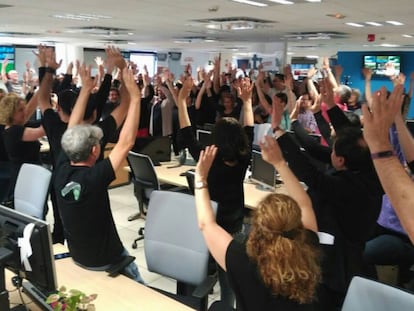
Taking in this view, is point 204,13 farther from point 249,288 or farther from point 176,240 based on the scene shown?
point 249,288

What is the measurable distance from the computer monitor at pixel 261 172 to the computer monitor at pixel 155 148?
4.37ft

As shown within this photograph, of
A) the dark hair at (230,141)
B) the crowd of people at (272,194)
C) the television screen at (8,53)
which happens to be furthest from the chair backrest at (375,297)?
the television screen at (8,53)

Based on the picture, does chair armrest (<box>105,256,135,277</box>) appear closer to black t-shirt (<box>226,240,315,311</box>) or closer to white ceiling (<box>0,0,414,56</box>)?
black t-shirt (<box>226,240,315,311</box>)

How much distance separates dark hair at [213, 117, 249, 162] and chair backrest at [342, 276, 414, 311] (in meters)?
1.27

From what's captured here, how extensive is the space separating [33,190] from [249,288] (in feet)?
7.60

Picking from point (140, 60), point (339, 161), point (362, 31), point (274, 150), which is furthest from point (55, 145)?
point (140, 60)

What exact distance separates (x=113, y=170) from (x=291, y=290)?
118 cm

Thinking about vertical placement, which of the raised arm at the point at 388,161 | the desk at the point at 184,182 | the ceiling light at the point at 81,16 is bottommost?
the desk at the point at 184,182

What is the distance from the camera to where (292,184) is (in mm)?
2104

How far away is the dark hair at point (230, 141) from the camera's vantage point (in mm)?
2914

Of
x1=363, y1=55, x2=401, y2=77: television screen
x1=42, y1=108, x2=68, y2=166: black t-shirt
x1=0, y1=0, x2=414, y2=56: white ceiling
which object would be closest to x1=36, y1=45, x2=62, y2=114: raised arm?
x1=42, y1=108, x2=68, y2=166: black t-shirt

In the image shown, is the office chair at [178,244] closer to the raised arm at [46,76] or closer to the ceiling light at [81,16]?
the raised arm at [46,76]

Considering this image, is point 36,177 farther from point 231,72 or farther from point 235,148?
point 231,72

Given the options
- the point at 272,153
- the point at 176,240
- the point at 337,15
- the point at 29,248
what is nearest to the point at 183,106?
the point at 176,240
